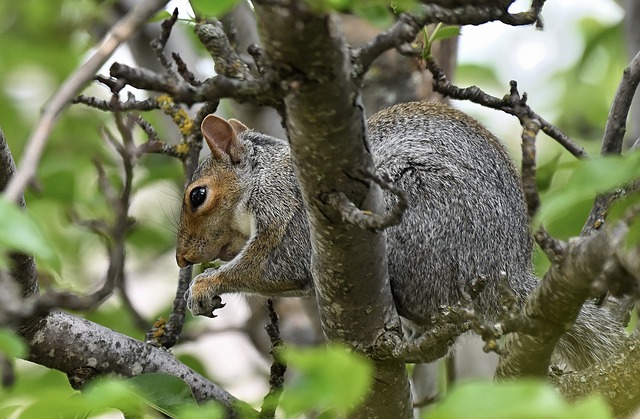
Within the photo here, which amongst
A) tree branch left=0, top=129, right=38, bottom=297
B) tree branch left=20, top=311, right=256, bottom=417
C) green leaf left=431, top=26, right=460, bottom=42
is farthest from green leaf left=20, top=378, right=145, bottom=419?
green leaf left=431, top=26, right=460, bottom=42

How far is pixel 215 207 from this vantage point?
2.57 meters

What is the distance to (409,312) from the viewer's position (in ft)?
7.39

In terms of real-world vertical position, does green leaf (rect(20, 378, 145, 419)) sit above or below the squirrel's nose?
below

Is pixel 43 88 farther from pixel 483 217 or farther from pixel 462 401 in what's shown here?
pixel 462 401

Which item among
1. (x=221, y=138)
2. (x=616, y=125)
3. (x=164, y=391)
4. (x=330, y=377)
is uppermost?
(x=616, y=125)

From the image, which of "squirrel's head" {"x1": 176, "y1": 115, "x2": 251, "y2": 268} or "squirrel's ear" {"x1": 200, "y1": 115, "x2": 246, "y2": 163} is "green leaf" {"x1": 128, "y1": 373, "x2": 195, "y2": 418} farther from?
"squirrel's ear" {"x1": 200, "y1": 115, "x2": 246, "y2": 163}

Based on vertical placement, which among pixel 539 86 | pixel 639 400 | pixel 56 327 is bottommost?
pixel 56 327

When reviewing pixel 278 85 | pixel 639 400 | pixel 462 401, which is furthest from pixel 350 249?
pixel 462 401

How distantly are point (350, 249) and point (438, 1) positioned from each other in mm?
476

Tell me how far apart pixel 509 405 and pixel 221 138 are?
2.00 m

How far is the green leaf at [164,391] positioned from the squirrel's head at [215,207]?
3.00 ft

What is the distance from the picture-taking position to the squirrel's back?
2.20m

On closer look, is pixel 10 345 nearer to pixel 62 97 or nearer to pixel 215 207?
pixel 62 97

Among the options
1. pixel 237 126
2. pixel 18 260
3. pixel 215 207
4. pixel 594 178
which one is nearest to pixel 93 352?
pixel 18 260
